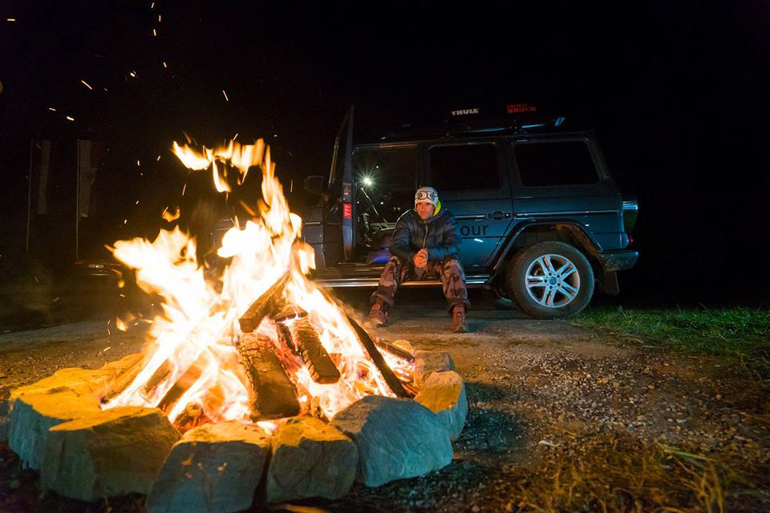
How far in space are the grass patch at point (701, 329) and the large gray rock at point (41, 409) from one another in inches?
156

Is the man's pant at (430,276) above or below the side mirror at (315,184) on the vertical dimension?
below

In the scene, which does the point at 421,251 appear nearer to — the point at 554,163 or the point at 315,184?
the point at 315,184

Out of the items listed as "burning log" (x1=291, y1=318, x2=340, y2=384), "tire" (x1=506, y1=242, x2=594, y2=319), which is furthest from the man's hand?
"burning log" (x1=291, y1=318, x2=340, y2=384)

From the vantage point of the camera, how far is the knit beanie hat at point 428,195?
5.23 metres

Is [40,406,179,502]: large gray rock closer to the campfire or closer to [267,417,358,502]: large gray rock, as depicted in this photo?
the campfire

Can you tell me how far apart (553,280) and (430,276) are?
4.85ft

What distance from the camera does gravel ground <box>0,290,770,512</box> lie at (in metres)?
1.81

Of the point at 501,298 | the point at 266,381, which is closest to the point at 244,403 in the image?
the point at 266,381

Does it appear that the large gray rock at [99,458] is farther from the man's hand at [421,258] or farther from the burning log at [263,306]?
the man's hand at [421,258]

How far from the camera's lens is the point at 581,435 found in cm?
235

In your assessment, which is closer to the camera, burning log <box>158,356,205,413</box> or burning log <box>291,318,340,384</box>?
burning log <box>158,356,205,413</box>

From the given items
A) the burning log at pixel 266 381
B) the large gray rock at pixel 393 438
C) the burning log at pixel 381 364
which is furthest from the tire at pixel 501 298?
the large gray rock at pixel 393 438

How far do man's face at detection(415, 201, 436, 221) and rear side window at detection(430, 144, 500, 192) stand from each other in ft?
1.75

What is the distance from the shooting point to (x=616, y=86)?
56.0 feet
